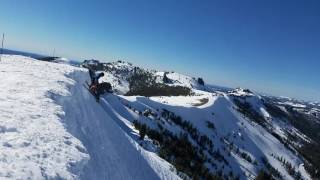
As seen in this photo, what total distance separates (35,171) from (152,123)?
43.7 metres

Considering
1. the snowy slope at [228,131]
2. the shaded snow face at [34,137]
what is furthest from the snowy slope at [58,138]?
the snowy slope at [228,131]

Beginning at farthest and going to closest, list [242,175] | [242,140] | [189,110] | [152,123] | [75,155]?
1. [242,140]
2. [189,110]
3. [242,175]
4. [152,123]
5. [75,155]

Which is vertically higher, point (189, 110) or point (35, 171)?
point (35, 171)

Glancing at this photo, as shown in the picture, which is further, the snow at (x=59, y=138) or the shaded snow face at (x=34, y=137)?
the snow at (x=59, y=138)

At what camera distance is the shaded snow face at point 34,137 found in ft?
39.8

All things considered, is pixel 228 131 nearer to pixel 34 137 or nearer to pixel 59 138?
pixel 59 138

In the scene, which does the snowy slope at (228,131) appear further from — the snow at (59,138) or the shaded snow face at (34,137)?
the shaded snow face at (34,137)

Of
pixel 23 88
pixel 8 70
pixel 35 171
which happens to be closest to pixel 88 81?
pixel 8 70

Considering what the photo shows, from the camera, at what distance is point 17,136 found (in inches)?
545

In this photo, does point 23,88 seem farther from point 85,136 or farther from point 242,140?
point 242,140

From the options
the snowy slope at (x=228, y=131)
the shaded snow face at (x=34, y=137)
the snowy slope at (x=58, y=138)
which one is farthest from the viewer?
the snowy slope at (x=228, y=131)

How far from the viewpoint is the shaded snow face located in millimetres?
12117

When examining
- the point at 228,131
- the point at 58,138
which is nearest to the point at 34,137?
the point at 58,138

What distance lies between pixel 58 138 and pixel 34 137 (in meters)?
1.37
